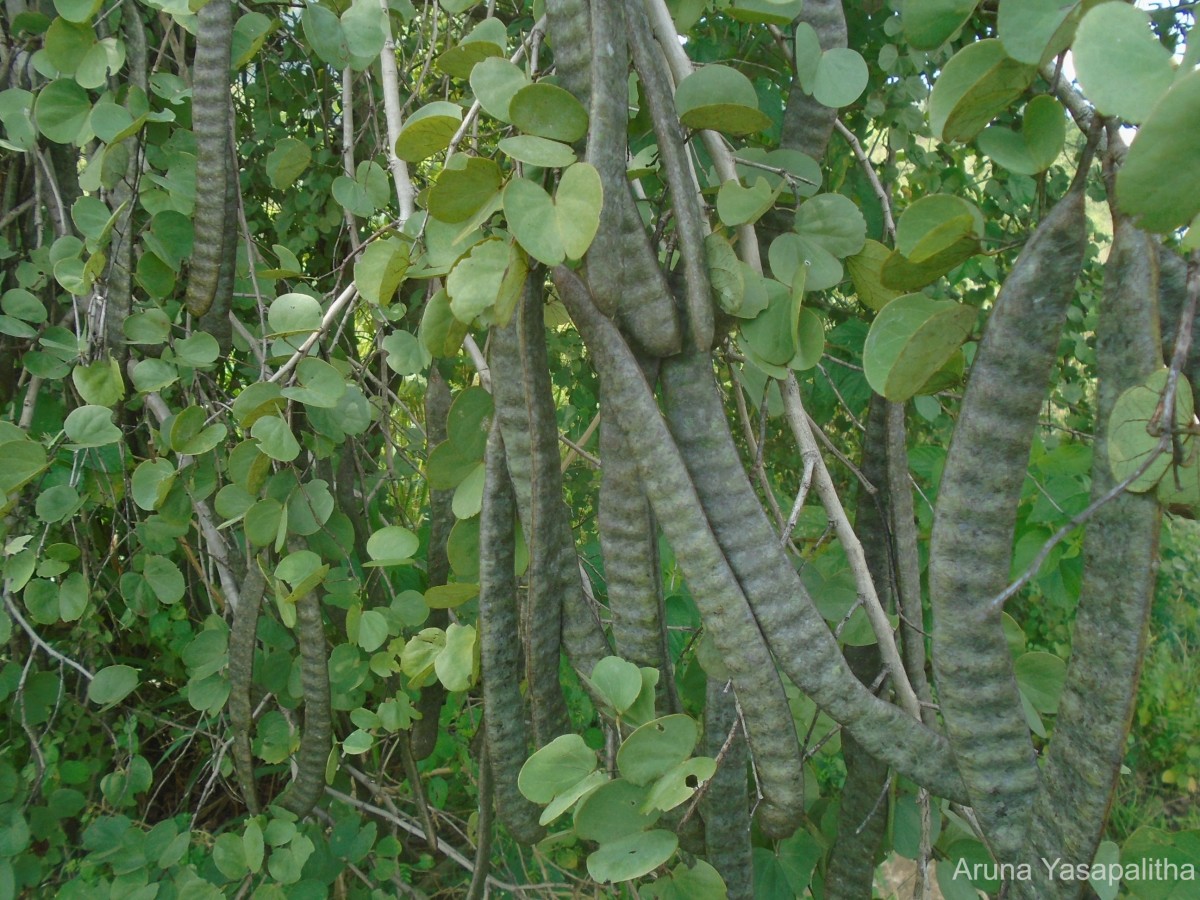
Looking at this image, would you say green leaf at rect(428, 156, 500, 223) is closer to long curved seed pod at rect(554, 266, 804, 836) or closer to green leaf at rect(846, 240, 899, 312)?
long curved seed pod at rect(554, 266, 804, 836)

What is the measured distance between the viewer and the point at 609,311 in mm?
689

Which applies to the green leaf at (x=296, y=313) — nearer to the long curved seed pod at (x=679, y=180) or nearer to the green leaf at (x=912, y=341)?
the long curved seed pod at (x=679, y=180)

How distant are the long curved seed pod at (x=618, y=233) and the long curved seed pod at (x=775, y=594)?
0.15 feet

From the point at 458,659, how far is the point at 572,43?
0.56 meters

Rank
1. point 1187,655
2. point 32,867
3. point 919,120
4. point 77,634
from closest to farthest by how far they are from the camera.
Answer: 1. point 32,867
2. point 77,634
3. point 919,120
4. point 1187,655

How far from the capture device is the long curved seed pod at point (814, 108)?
908mm

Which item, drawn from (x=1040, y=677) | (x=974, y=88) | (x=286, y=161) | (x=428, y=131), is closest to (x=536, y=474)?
(x=428, y=131)

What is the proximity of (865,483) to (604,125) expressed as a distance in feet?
1.82

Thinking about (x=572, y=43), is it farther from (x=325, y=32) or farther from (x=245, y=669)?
(x=245, y=669)

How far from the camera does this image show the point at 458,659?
0.87 m

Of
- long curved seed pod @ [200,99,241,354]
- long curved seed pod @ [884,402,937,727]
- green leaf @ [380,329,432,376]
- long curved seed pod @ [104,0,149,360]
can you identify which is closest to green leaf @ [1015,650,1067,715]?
long curved seed pod @ [884,402,937,727]

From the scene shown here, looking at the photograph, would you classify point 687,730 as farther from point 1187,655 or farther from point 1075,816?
point 1187,655

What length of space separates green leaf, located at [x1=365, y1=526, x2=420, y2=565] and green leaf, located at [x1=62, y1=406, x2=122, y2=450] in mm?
374

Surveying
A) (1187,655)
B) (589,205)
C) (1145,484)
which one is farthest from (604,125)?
(1187,655)
